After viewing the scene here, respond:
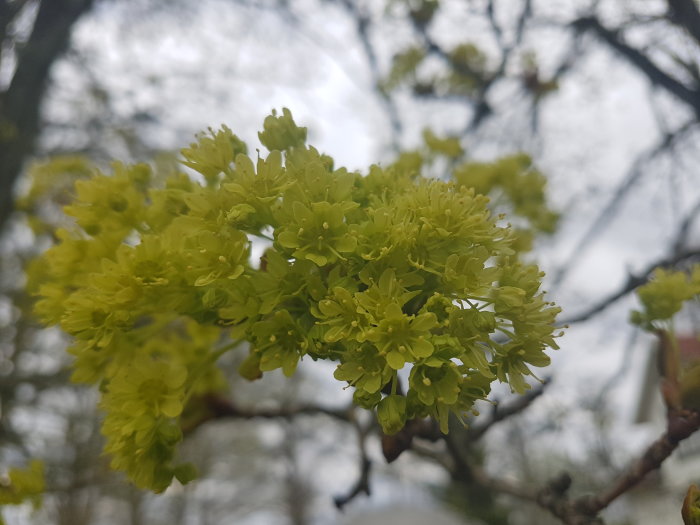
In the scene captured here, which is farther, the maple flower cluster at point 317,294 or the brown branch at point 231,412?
the brown branch at point 231,412

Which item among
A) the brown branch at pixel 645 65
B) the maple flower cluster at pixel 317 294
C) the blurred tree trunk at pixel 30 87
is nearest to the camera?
the maple flower cluster at pixel 317 294

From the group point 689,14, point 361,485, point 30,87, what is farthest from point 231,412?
point 30,87

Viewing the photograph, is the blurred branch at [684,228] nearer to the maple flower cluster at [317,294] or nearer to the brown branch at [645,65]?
the brown branch at [645,65]

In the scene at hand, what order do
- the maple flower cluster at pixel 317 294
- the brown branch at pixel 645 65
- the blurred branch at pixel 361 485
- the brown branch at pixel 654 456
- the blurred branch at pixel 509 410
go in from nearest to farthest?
the maple flower cluster at pixel 317 294
the brown branch at pixel 654 456
the blurred branch at pixel 509 410
the blurred branch at pixel 361 485
the brown branch at pixel 645 65

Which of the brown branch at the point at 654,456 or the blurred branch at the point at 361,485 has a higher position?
the blurred branch at the point at 361,485

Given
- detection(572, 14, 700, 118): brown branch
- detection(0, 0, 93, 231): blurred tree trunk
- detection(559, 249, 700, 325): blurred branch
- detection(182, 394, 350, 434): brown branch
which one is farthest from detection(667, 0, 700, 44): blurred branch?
detection(0, 0, 93, 231): blurred tree trunk

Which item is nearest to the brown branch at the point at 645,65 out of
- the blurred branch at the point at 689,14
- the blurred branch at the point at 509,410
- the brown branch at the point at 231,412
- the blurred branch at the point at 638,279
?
the blurred branch at the point at 689,14

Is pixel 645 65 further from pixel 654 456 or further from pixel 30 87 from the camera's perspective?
pixel 30 87
